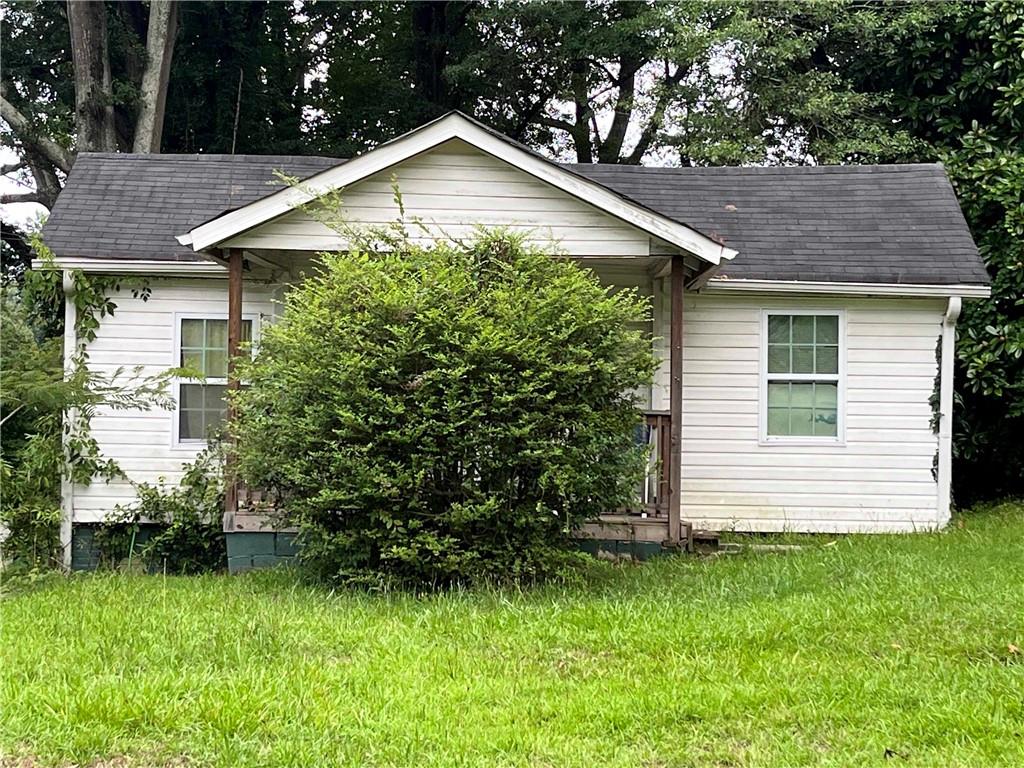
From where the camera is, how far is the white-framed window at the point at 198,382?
9.68m

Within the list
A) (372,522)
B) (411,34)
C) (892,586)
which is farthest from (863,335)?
(411,34)

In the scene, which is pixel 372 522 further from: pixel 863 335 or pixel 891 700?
pixel 863 335

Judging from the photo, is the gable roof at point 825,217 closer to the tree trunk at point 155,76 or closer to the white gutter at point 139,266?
the white gutter at point 139,266

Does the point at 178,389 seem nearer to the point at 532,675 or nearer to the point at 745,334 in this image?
the point at 745,334

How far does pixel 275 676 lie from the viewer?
4430mm

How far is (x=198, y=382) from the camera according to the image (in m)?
9.65

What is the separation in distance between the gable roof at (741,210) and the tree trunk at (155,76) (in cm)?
834

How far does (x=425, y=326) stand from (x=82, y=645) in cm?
289

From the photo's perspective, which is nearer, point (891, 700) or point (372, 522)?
point (891, 700)

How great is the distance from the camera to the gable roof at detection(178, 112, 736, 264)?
8.18 m

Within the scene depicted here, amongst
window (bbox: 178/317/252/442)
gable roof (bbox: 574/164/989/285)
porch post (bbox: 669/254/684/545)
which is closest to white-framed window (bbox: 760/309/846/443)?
gable roof (bbox: 574/164/989/285)

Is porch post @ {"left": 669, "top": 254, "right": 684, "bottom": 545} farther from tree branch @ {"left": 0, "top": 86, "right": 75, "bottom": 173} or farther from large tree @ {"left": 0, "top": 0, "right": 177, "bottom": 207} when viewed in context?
tree branch @ {"left": 0, "top": 86, "right": 75, "bottom": 173}

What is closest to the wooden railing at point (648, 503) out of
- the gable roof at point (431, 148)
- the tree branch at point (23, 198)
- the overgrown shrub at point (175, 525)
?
the overgrown shrub at point (175, 525)

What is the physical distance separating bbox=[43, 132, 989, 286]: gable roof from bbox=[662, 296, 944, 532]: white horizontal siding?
52cm
